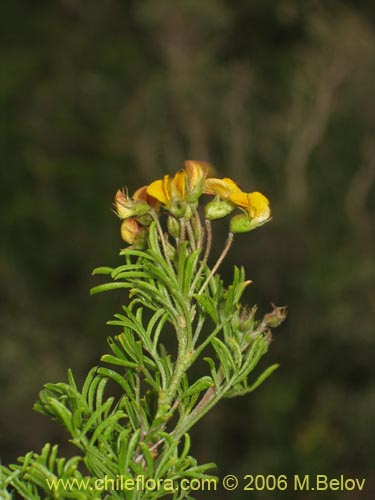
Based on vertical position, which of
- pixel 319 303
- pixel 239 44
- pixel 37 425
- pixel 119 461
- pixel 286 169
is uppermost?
pixel 239 44

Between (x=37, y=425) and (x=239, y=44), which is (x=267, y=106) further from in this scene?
(x=37, y=425)

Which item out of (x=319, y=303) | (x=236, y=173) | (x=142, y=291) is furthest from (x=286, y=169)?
(x=142, y=291)

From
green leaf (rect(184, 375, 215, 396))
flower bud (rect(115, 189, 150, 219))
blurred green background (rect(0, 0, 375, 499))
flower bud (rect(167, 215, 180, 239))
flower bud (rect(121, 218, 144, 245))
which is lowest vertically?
green leaf (rect(184, 375, 215, 396))

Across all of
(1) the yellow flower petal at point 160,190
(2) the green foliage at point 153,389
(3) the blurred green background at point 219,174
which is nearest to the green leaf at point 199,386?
(2) the green foliage at point 153,389

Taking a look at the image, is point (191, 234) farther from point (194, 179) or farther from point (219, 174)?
point (219, 174)

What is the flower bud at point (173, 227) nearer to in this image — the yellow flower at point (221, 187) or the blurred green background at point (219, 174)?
the yellow flower at point (221, 187)

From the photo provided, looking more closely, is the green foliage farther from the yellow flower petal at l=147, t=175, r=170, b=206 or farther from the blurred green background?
the blurred green background

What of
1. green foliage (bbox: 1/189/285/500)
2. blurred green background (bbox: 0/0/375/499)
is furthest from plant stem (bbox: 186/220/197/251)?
blurred green background (bbox: 0/0/375/499)
